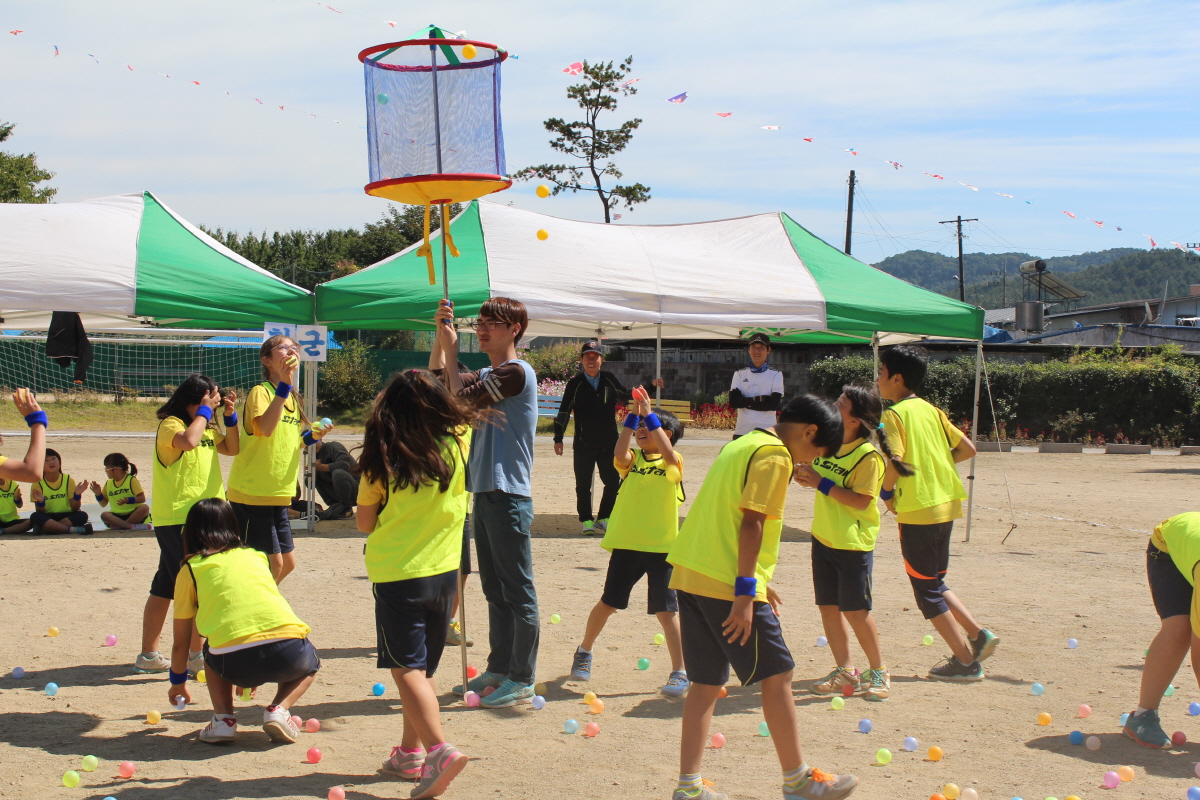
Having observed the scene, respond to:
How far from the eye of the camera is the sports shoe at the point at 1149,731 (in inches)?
161

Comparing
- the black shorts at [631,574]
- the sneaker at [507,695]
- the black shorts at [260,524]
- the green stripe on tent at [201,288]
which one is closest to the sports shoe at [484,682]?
the sneaker at [507,695]

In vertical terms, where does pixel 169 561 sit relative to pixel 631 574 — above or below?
above

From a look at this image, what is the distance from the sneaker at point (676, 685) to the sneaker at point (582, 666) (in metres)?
0.42

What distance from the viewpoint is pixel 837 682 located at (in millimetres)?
4746

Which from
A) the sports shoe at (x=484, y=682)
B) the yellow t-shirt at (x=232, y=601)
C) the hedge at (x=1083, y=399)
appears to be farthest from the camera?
the hedge at (x=1083, y=399)

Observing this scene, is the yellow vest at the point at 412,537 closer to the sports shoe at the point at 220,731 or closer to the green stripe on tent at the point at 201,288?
the sports shoe at the point at 220,731

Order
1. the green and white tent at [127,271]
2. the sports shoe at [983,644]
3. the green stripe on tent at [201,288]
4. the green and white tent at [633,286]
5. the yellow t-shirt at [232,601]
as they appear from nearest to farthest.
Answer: the yellow t-shirt at [232,601], the sports shoe at [983,644], the green and white tent at [127,271], the green stripe on tent at [201,288], the green and white tent at [633,286]

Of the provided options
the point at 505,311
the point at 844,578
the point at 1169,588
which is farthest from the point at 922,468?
the point at 505,311

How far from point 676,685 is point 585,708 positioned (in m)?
0.48

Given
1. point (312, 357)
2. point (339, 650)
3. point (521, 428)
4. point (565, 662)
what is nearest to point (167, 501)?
point (339, 650)

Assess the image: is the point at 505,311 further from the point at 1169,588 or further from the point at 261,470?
the point at 1169,588

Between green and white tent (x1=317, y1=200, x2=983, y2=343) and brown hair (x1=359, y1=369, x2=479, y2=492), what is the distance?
5.58m

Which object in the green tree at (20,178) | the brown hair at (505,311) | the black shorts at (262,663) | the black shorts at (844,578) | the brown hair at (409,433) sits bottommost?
the black shorts at (262,663)

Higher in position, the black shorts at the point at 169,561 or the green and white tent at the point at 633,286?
the green and white tent at the point at 633,286
